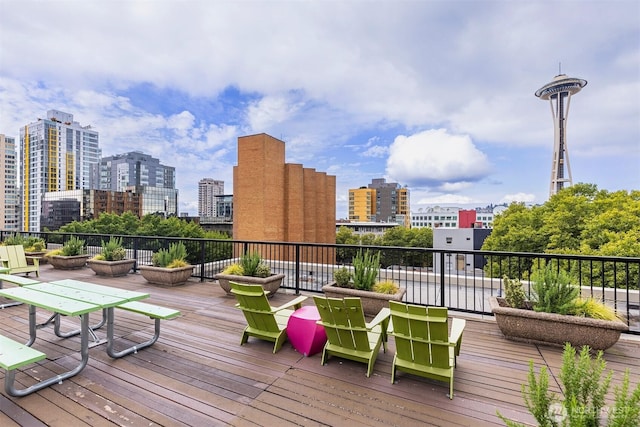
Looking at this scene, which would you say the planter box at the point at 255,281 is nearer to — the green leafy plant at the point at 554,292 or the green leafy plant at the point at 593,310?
the green leafy plant at the point at 554,292

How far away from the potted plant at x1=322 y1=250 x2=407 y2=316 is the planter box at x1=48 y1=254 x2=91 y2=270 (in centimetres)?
779

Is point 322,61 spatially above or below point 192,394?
above

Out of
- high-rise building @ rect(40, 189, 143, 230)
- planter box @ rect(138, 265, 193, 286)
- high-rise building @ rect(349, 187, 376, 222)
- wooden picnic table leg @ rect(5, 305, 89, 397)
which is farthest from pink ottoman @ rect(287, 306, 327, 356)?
high-rise building @ rect(349, 187, 376, 222)

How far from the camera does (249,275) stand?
5.46 meters

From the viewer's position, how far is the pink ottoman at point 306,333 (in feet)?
9.97

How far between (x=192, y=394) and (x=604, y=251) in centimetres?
2045

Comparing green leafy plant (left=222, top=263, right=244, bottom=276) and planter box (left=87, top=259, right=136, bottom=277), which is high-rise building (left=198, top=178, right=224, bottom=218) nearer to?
planter box (left=87, top=259, right=136, bottom=277)

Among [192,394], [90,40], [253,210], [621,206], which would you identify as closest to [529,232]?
[621,206]

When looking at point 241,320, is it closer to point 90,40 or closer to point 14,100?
point 90,40

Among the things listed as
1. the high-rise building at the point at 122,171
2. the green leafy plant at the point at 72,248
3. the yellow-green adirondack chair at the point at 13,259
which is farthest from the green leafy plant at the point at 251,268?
the high-rise building at the point at 122,171

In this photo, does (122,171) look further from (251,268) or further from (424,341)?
(424,341)

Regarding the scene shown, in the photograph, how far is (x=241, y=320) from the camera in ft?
13.5

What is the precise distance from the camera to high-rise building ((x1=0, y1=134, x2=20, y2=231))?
1537 inches

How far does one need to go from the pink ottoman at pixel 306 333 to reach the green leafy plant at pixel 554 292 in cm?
266
